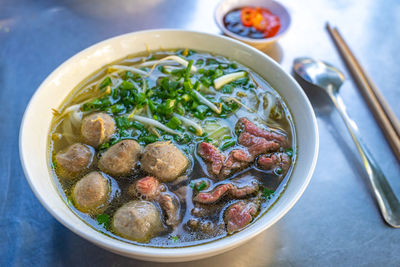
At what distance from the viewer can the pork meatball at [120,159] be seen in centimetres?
183

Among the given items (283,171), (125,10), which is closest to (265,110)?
(283,171)

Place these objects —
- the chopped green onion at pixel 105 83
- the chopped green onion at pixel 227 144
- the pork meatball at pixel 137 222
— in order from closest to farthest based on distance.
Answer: the pork meatball at pixel 137 222, the chopped green onion at pixel 227 144, the chopped green onion at pixel 105 83

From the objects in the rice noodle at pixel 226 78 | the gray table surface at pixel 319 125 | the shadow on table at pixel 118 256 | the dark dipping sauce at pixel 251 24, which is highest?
the dark dipping sauce at pixel 251 24

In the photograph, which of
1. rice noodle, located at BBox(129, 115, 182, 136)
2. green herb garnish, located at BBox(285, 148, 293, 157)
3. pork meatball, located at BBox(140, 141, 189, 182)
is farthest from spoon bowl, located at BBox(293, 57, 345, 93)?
pork meatball, located at BBox(140, 141, 189, 182)

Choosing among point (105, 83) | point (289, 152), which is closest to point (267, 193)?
point (289, 152)

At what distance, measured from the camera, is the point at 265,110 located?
2.21 meters

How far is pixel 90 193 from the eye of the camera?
1.70 metres

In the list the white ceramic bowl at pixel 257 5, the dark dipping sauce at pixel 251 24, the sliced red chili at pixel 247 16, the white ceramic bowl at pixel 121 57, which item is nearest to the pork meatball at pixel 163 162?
the white ceramic bowl at pixel 121 57

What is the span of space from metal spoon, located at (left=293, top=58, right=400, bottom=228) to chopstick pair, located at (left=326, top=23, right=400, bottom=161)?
0.66 feet

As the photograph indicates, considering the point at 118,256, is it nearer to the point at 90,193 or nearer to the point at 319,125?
the point at 90,193

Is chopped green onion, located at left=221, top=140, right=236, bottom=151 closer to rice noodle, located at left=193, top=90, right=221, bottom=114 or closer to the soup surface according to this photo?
the soup surface

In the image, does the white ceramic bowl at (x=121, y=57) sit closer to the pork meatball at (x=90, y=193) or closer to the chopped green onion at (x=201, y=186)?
the pork meatball at (x=90, y=193)

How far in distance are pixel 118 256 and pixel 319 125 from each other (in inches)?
72.4

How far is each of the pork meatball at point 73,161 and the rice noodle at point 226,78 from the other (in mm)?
1056
